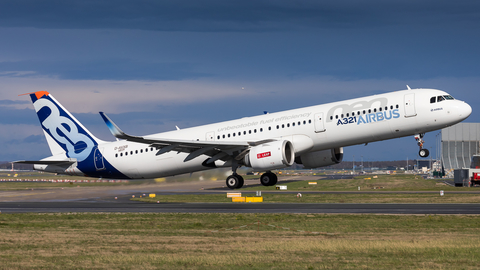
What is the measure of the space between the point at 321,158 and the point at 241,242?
75.6ft

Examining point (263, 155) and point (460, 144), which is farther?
point (460, 144)

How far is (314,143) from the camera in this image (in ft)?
123

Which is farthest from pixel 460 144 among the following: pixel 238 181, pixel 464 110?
pixel 464 110

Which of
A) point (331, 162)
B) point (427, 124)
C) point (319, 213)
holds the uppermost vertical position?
point (427, 124)

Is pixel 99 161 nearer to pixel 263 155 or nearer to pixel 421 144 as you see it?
pixel 263 155

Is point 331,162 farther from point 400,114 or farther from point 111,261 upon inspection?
point 111,261

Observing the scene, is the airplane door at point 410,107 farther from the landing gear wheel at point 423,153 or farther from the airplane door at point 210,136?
the airplane door at point 210,136

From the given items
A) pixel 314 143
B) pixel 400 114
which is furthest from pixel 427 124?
pixel 314 143

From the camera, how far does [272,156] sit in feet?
122

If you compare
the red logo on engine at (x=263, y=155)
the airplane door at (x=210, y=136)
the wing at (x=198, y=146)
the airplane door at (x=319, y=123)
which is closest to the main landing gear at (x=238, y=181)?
the wing at (x=198, y=146)

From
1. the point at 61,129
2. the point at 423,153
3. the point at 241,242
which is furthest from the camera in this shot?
the point at 61,129

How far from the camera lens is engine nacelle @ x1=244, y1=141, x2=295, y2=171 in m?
37.1

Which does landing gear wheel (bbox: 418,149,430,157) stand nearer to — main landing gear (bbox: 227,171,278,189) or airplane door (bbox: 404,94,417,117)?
airplane door (bbox: 404,94,417,117)

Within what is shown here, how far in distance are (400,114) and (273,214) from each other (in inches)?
450
